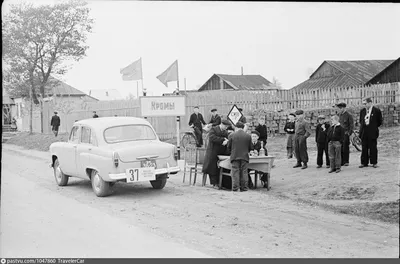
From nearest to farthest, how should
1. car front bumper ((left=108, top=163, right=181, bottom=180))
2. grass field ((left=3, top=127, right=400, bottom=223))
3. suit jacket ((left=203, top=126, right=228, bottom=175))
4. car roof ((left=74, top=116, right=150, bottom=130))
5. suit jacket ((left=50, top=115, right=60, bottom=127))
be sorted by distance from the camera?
grass field ((left=3, top=127, right=400, bottom=223)) < car front bumper ((left=108, top=163, right=181, bottom=180)) < car roof ((left=74, top=116, right=150, bottom=130)) < suit jacket ((left=203, top=126, right=228, bottom=175)) < suit jacket ((left=50, top=115, right=60, bottom=127))

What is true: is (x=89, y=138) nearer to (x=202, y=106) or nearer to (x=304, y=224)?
(x=304, y=224)

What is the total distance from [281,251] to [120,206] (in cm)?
450

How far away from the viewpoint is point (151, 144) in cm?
1234

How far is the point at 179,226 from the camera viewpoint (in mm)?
8891

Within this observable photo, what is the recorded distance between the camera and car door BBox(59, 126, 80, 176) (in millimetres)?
13023

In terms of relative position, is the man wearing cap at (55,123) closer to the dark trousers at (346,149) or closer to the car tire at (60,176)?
the car tire at (60,176)

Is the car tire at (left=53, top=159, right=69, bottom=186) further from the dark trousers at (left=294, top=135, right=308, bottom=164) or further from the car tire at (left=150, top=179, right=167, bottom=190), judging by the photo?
the dark trousers at (left=294, top=135, right=308, bottom=164)

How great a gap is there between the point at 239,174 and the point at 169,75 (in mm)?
6811

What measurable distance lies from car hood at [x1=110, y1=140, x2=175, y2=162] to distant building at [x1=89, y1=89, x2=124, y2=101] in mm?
5257

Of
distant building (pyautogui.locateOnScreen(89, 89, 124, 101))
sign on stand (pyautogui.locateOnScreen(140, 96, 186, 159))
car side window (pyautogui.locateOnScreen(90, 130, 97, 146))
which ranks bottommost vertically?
car side window (pyautogui.locateOnScreen(90, 130, 97, 146))

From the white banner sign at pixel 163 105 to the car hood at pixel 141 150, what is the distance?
17.9ft

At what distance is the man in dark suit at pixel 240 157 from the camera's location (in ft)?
40.4

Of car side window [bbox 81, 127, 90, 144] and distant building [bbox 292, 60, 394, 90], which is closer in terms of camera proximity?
car side window [bbox 81, 127, 90, 144]

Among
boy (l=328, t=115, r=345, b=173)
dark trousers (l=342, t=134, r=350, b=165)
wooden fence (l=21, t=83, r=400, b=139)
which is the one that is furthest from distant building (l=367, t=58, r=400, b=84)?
boy (l=328, t=115, r=345, b=173)
